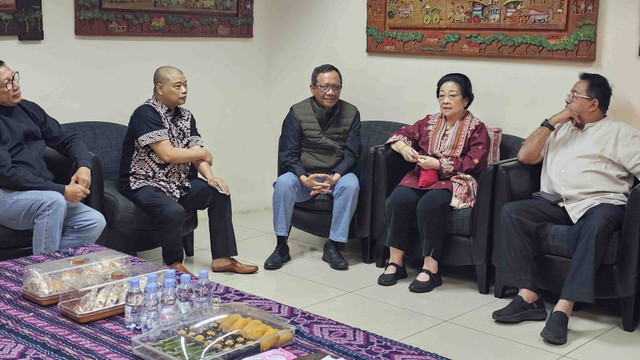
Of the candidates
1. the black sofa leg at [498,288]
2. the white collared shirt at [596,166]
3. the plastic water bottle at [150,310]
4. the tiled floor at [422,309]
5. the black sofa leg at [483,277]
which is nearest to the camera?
the plastic water bottle at [150,310]

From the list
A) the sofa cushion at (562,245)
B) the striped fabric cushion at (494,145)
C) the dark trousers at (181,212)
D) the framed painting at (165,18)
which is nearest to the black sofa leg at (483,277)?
the sofa cushion at (562,245)

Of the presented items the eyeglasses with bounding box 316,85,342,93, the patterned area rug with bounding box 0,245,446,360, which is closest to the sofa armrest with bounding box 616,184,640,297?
the patterned area rug with bounding box 0,245,446,360

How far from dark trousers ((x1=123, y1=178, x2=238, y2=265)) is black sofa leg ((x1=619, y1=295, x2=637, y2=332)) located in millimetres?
2180

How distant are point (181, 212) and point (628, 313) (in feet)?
7.92

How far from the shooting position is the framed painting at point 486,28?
4520 mm

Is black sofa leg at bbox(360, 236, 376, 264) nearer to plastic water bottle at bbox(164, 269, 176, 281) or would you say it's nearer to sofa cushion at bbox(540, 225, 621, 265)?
sofa cushion at bbox(540, 225, 621, 265)

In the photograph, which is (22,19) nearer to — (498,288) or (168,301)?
(168,301)

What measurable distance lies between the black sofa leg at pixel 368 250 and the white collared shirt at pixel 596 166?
4.04ft

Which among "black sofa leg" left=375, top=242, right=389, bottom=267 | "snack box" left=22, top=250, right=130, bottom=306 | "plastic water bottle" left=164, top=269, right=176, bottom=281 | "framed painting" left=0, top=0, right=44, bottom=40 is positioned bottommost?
"black sofa leg" left=375, top=242, right=389, bottom=267

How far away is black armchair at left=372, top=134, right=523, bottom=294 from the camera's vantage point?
4.25 meters

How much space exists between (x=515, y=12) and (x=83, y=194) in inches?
110

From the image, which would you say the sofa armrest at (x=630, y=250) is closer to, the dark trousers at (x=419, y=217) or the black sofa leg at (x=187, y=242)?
the dark trousers at (x=419, y=217)

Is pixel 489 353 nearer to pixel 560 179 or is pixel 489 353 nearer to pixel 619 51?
pixel 560 179

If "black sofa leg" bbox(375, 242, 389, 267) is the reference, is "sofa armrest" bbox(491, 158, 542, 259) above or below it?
above
